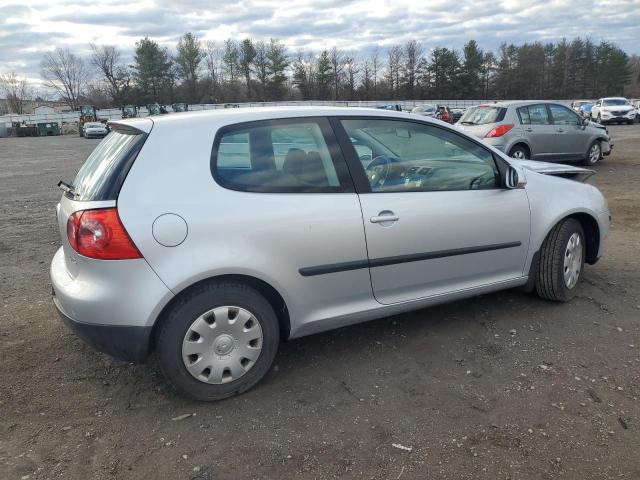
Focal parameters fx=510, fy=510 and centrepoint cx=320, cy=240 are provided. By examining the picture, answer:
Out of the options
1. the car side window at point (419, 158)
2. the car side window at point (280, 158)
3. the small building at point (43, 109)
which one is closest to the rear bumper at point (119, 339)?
the car side window at point (280, 158)

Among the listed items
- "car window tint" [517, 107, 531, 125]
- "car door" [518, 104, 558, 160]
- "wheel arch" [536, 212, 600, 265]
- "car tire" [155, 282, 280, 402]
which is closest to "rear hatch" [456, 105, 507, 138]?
"car window tint" [517, 107, 531, 125]

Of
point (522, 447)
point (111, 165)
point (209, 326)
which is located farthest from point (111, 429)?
point (522, 447)

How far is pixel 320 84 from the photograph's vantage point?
82.5 metres

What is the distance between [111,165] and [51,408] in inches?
56.5

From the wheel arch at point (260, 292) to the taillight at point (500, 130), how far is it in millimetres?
8878

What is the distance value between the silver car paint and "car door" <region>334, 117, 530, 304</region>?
2cm

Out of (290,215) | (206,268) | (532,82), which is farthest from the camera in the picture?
(532,82)

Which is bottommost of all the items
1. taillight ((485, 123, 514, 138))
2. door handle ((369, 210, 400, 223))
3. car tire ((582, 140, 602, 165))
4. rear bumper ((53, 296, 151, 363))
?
car tire ((582, 140, 602, 165))

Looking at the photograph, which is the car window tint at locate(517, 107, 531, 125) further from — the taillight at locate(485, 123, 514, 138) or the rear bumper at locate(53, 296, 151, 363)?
the rear bumper at locate(53, 296, 151, 363)

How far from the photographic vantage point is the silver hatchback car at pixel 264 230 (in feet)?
8.72

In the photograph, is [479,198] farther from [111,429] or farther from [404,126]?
[111,429]

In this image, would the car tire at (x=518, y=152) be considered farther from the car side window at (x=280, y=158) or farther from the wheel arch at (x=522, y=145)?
the car side window at (x=280, y=158)

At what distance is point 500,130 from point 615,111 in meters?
26.6

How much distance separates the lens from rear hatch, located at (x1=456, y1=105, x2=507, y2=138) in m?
10.9
